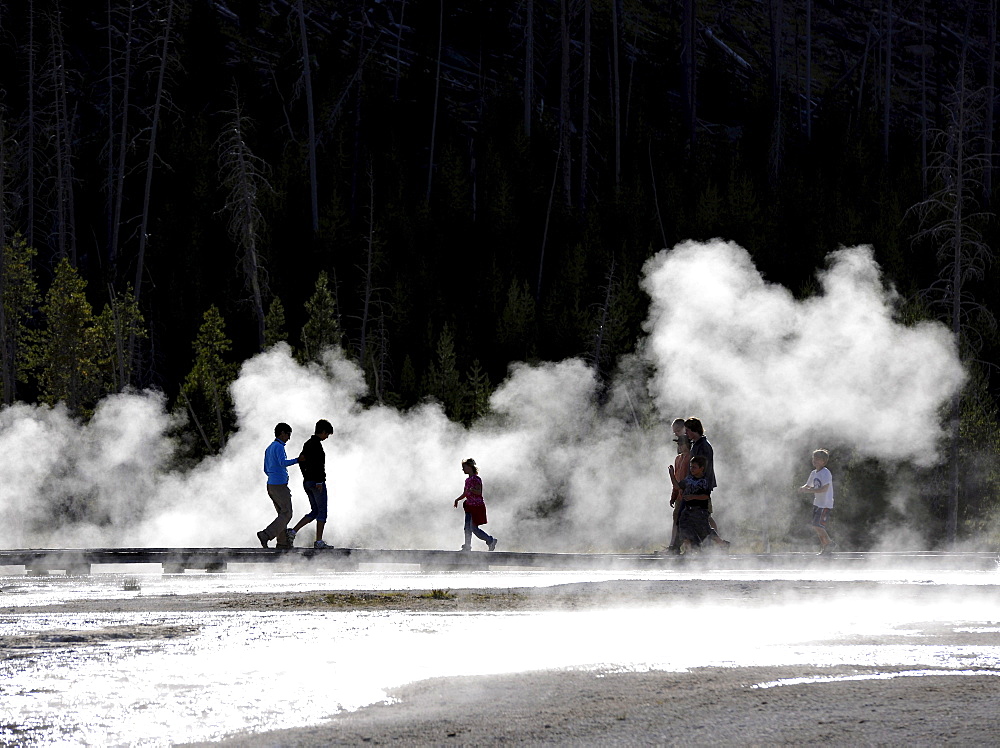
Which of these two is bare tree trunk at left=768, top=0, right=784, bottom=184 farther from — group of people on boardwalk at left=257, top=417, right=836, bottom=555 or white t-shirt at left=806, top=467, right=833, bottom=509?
group of people on boardwalk at left=257, top=417, right=836, bottom=555

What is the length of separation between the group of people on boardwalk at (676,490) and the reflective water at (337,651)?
3876mm

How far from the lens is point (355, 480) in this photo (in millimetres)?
27297

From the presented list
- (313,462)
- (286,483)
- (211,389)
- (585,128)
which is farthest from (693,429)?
(585,128)

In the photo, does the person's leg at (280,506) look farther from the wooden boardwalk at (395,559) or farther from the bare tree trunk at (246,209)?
the bare tree trunk at (246,209)

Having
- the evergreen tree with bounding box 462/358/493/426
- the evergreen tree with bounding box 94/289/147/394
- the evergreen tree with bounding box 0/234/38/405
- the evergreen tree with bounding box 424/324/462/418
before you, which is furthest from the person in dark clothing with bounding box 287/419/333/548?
the evergreen tree with bounding box 0/234/38/405

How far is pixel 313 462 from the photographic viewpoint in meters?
19.1

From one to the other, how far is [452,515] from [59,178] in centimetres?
2751

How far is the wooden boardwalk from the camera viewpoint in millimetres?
17953

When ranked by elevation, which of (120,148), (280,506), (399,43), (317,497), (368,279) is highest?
(399,43)

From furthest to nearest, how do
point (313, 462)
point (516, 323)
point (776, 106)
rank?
point (776, 106)
point (516, 323)
point (313, 462)

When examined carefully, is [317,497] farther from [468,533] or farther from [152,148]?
[152,148]

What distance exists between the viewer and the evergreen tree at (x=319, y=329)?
3538 centimetres

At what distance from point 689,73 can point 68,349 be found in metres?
30.0

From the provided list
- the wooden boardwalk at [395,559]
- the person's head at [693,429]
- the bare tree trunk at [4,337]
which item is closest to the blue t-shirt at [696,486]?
the person's head at [693,429]
